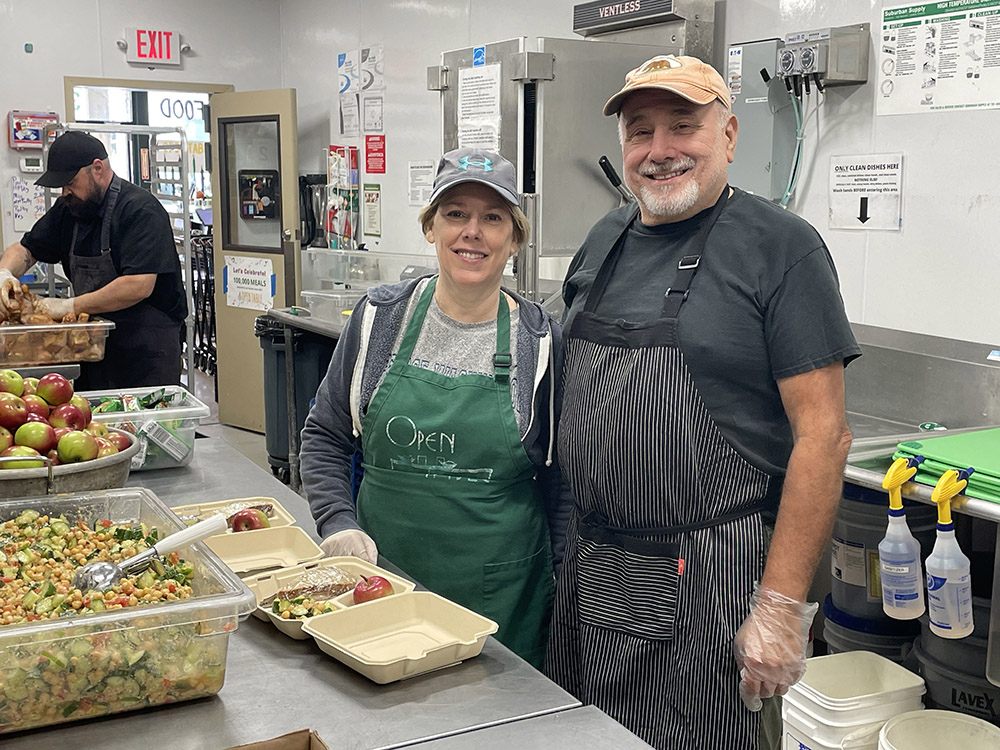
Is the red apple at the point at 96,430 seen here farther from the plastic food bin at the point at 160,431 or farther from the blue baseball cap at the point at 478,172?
the blue baseball cap at the point at 478,172

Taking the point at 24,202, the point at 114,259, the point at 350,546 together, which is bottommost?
the point at 350,546

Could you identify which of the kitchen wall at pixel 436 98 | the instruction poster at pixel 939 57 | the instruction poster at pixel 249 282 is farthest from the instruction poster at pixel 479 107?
the instruction poster at pixel 249 282

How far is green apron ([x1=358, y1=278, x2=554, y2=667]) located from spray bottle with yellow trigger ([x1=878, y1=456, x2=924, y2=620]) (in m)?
0.83

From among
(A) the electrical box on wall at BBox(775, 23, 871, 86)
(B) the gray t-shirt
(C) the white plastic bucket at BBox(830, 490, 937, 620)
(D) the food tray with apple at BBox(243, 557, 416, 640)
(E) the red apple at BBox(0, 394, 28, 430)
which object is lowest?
(C) the white plastic bucket at BBox(830, 490, 937, 620)

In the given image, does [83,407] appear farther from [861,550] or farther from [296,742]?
[861,550]

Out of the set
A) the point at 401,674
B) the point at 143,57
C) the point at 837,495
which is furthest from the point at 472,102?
the point at 143,57

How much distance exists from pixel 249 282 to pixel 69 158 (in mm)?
3164

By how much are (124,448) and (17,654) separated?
35.7 inches

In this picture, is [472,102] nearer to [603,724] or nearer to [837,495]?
[837,495]

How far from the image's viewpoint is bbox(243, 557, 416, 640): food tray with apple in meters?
1.58

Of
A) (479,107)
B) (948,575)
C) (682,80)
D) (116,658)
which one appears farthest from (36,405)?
(479,107)

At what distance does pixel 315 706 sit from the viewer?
4.51 ft

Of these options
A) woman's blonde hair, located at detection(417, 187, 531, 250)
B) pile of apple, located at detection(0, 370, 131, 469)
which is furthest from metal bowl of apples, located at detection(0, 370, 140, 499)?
woman's blonde hair, located at detection(417, 187, 531, 250)

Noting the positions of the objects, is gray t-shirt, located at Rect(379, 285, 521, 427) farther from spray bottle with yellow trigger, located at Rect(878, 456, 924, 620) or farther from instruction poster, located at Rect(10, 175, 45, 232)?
instruction poster, located at Rect(10, 175, 45, 232)
